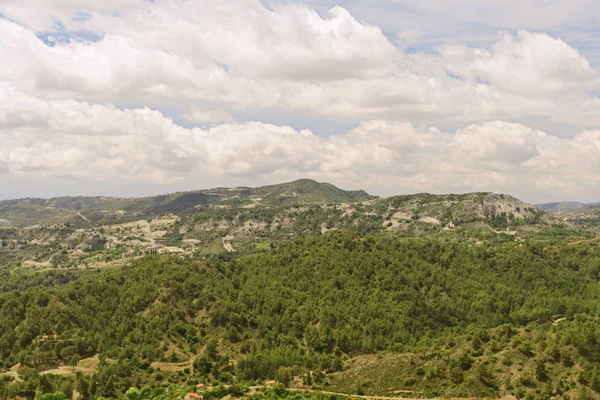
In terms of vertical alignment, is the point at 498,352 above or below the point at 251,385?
above

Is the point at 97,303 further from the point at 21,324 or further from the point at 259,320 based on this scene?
the point at 259,320

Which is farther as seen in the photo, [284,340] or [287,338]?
[287,338]

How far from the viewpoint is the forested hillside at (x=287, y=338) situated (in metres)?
110

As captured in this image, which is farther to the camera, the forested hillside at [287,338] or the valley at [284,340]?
the forested hillside at [287,338]

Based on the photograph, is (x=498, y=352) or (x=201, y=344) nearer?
(x=498, y=352)

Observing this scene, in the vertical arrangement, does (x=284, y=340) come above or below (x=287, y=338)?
below

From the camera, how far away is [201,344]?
15112 cm

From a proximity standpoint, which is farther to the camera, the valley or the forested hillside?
the forested hillside

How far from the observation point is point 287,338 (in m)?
156

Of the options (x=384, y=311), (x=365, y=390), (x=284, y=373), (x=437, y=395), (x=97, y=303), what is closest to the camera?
(x=437, y=395)

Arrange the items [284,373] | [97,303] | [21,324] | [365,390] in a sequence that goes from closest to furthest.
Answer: [365,390] → [284,373] → [21,324] → [97,303]

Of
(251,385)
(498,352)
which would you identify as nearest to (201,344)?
(251,385)

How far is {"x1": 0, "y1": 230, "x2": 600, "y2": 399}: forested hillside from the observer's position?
109875 millimetres

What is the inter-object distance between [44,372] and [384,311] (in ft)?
381
